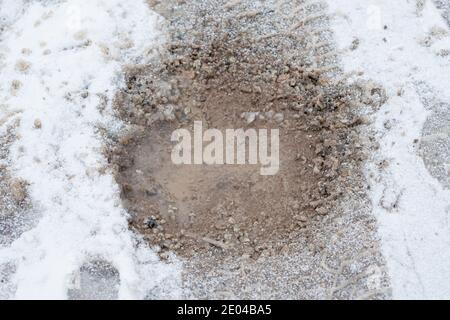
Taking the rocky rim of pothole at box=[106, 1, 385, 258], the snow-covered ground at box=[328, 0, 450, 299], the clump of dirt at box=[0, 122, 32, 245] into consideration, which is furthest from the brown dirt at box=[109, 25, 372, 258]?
the clump of dirt at box=[0, 122, 32, 245]

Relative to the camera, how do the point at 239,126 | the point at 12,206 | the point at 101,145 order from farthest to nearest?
the point at 239,126 < the point at 101,145 < the point at 12,206

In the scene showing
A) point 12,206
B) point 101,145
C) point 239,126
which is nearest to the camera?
point 12,206

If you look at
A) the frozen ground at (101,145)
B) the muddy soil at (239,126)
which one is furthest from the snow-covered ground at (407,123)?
the muddy soil at (239,126)

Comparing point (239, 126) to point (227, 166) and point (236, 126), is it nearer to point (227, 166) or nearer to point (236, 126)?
point (236, 126)

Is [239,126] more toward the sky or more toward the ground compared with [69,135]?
more toward the ground

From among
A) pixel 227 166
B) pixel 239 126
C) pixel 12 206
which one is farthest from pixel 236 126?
pixel 12 206

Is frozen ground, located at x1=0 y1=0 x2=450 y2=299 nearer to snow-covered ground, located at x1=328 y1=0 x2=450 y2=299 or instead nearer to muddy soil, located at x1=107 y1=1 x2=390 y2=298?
snow-covered ground, located at x1=328 y1=0 x2=450 y2=299
